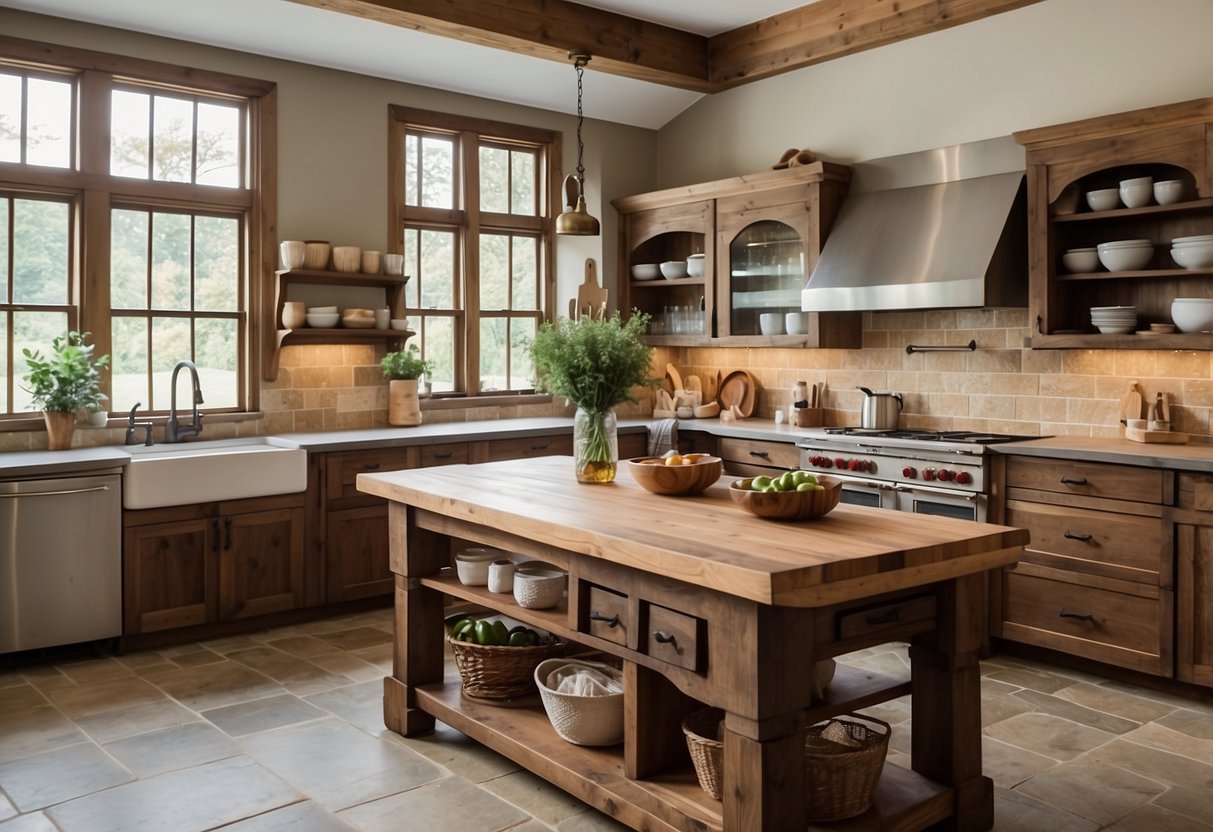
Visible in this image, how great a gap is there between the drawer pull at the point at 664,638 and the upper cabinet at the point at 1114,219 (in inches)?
123

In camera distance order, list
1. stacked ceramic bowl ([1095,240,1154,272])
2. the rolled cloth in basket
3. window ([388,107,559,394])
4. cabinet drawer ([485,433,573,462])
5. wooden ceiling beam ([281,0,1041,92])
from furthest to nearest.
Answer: window ([388,107,559,394])
cabinet drawer ([485,433,573,462])
wooden ceiling beam ([281,0,1041,92])
stacked ceramic bowl ([1095,240,1154,272])
the rolled cloth in basket

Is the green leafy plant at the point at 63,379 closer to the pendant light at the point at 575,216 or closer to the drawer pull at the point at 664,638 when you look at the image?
the pendant light at the point at 575,216

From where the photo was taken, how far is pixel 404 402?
6.28 m

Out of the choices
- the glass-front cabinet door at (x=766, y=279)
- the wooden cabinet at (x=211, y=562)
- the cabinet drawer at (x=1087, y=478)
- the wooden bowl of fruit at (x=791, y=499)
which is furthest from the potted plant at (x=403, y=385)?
the wooden bowl of fruit at (x=791, y=499)

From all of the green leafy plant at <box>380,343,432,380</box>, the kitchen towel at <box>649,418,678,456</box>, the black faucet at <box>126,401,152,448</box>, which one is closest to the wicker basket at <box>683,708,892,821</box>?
the kitchen towel at <box>649,418,678,456</box>

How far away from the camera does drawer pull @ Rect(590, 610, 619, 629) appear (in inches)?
118

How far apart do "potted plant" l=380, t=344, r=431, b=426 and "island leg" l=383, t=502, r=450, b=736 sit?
2326 millimetres

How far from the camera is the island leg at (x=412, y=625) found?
154 inches

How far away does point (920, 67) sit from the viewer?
5887 millimetres

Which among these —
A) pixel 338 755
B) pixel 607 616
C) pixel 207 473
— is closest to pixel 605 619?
pixel 607 616

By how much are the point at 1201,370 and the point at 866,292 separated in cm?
164

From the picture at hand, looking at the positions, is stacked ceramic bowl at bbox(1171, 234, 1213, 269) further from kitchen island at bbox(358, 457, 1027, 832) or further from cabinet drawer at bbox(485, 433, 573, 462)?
cabinet drawer at bbox(485, 433, 573, 462)

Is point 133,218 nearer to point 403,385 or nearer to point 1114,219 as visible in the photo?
point 403,385

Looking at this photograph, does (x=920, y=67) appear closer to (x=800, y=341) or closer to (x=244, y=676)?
(x=800, y=341)
